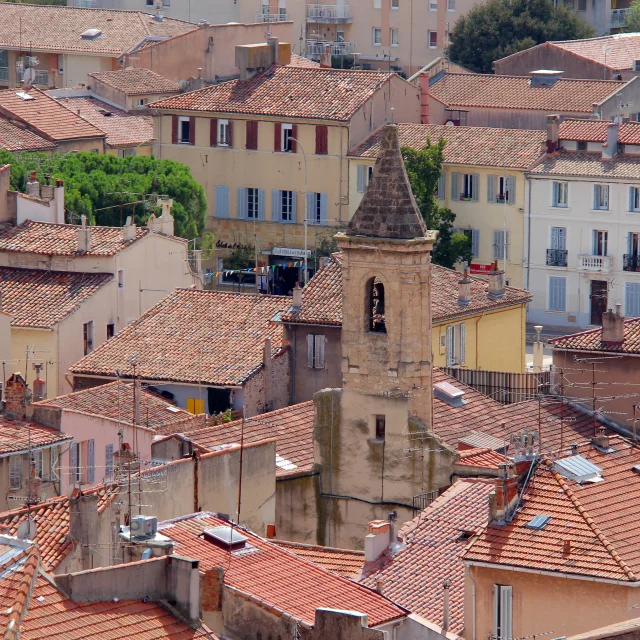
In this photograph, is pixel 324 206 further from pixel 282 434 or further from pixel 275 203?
pixel 282 434

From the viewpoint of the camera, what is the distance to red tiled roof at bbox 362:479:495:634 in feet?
120

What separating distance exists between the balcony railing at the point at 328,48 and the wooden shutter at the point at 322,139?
38786 mm

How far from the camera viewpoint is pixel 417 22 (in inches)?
5162

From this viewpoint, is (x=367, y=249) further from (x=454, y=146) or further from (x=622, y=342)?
(x=454, y=146)

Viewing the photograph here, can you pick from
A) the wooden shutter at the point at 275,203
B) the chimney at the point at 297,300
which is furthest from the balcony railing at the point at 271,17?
the chimney at the point at 297,300

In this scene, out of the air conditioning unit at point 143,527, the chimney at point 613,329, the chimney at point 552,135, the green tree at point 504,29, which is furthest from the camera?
the green tree at point 504,29

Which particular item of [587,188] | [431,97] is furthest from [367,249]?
[431,97]

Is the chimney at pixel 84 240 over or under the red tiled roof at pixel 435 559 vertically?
over

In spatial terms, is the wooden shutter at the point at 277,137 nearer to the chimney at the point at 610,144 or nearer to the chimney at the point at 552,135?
the chimney at the point at 552,135

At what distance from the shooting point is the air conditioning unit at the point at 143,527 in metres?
32.4

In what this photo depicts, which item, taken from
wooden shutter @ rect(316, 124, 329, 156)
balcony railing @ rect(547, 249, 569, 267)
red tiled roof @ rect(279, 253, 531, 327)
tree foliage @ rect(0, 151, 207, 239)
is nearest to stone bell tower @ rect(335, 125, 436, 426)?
red tiled roof @ rect(279, 253, 531, 327)

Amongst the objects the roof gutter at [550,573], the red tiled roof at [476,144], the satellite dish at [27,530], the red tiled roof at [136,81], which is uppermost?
the red tiled roof at [136,81]

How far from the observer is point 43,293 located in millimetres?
63219

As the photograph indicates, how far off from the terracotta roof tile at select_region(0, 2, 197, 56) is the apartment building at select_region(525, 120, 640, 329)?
34.6 metres
